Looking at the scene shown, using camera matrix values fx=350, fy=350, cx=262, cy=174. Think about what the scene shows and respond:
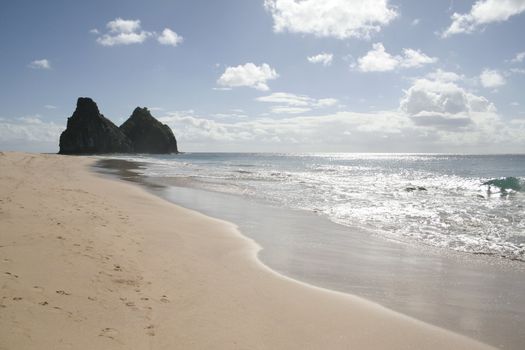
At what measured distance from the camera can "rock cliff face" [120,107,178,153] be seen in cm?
16288

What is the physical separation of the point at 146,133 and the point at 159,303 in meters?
169

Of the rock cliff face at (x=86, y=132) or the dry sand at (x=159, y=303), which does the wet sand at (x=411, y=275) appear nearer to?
the dry sand at (x=159, y=303)

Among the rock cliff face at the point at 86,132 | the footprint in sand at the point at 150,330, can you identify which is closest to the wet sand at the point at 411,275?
the footprint in sand at the point at 150,330

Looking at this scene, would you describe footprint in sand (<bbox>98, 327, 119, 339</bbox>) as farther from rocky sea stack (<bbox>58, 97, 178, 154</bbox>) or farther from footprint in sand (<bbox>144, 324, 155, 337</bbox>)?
rocky sea stack (<bbox>58, 97, 178, 154</bbox>)

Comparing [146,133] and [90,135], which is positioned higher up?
[146,133]

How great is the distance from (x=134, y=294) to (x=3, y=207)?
6.06 metres

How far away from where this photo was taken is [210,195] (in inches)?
760

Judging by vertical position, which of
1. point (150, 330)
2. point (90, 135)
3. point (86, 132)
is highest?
point (86, 132)

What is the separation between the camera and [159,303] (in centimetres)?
468

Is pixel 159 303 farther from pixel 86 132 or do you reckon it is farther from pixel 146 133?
pixel 146 133

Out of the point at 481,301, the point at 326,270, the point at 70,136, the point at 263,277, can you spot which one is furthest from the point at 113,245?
the point at 70,136

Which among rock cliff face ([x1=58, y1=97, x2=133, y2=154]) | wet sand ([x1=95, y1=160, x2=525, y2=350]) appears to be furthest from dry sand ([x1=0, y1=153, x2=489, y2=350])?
rock cliff face ([x1=58, y1=97, x2=133, y2=154])

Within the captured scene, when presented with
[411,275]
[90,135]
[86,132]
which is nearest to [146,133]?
[90,135]

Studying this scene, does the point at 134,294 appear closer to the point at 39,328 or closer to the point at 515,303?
the point at 39,328
